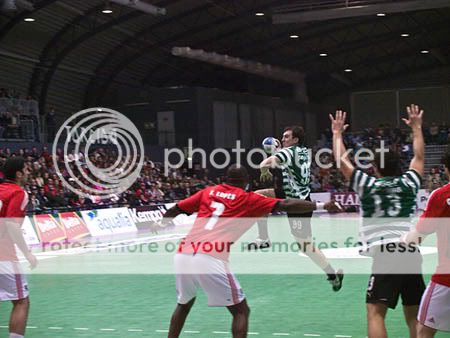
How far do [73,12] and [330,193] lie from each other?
1566 centimetres

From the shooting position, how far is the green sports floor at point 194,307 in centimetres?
970

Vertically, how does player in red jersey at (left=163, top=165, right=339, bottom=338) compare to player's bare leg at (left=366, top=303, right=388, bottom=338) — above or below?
above

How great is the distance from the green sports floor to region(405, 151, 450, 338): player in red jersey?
2669 mm

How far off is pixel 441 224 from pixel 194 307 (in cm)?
575

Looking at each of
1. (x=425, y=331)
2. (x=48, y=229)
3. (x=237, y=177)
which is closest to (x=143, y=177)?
(x=48, y=229)

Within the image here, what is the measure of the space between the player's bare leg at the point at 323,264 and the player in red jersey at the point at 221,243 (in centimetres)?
308

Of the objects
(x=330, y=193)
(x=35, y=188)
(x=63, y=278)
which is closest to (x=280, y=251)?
(x=63, y=278)

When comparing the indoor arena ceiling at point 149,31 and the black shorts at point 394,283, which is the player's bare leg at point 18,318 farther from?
the indoor arena ceiling at point 149,31

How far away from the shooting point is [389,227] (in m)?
7.14

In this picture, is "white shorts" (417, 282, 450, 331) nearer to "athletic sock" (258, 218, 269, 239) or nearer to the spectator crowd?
"athletic sock" (258, 218, 269, 239)

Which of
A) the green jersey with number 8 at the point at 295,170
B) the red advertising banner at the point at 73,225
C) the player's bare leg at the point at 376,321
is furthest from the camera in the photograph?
the red advertising banner at the point at 73,225

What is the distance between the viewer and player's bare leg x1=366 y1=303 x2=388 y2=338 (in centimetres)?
685

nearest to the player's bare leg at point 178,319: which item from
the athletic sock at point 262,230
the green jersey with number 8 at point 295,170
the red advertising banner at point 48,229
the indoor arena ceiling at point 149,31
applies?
the green jersey with number 8 at point 295,170

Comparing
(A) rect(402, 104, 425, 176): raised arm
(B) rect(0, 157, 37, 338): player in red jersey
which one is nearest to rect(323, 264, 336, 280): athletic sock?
(A) rect(402, 104, 425, 176): raised arm
